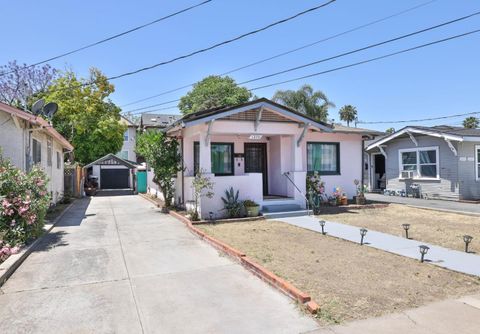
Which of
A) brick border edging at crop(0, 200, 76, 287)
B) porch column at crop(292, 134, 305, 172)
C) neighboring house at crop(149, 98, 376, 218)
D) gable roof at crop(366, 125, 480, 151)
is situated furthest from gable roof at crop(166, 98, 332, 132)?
gable roof at crop(366, 125, 480, 151)

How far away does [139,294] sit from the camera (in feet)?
16.6

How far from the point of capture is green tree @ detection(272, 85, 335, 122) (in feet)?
106

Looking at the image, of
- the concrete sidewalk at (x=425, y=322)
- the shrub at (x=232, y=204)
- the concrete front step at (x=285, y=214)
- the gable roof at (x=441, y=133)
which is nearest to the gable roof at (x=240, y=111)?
the shrub at (x=232, y=204)

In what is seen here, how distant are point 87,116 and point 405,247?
96.2ft

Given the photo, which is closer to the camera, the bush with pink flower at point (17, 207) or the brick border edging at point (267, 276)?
the brick border edging at point (267, 276)

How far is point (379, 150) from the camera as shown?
71.9 feet

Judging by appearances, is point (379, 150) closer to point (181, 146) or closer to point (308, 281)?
point (181, 146)

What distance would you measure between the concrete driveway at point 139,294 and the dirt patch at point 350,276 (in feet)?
1.72

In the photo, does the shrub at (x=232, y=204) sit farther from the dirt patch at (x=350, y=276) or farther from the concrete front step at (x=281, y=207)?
the dirt patch at (x=350, y=276)

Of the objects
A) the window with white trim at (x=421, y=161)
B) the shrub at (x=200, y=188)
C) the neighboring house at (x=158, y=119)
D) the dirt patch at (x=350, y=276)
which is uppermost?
the neighboring house at (x=158, y=119)

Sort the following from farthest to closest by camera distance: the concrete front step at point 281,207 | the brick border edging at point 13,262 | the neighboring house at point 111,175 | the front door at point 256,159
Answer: the neighboring house at point 111,175 → the front door at point 256,159 → the concrete front step at point 281,207 → the brick border edging at point 13,262

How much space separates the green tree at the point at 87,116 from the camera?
30.3 metres

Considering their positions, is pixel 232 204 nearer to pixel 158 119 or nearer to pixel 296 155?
pixel 296 155

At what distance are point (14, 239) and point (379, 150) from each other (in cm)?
1978
